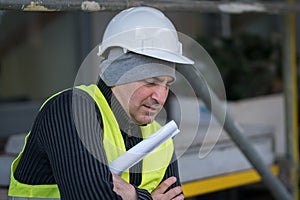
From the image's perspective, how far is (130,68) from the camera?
2004 millimetres

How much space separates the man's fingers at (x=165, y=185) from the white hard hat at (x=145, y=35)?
39 centimetres

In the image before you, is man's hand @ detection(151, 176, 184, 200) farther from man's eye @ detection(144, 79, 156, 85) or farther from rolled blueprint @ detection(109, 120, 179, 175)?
man's eye @ detection(144, 79, 156, 85)

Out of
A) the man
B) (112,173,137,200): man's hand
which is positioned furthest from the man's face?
(112,173,137,200): man's hand

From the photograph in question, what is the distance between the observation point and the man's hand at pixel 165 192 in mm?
2154

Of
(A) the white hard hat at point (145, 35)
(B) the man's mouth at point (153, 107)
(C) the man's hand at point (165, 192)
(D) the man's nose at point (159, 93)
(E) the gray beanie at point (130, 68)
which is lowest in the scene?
(C) the man's hand at point (165, 192)

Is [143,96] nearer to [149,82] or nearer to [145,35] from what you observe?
[149,82]

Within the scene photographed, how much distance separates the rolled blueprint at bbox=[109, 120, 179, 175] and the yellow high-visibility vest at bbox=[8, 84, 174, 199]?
3 centimetres

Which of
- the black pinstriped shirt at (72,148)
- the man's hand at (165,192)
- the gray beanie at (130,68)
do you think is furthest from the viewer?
the man's hand at (165,192)

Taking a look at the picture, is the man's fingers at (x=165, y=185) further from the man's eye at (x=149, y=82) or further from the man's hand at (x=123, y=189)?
the man's eye at (x=149, y=82)

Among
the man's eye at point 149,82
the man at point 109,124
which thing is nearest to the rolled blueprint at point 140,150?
the man at point 109,124

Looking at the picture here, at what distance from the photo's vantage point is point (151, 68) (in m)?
2.01

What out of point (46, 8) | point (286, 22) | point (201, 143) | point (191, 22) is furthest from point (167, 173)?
point (191, 22)

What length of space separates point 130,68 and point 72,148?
0.30 meters

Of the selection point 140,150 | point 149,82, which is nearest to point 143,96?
point 149,82
